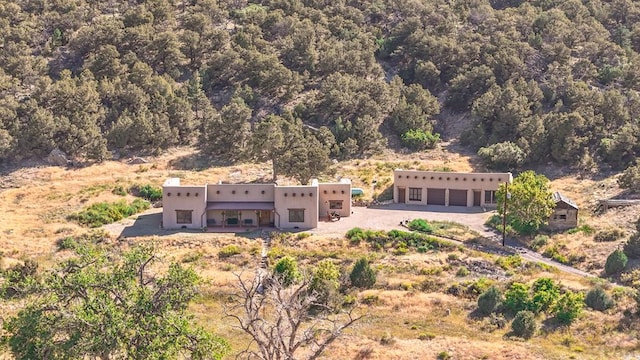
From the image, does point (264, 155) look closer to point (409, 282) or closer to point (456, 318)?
point (409, 282)

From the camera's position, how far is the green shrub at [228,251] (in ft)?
165

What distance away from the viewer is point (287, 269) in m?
45.2

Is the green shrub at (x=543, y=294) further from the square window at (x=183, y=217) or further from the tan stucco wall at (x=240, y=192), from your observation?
the square window at (x=183, y=217)

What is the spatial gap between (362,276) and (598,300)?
1457 centimetres

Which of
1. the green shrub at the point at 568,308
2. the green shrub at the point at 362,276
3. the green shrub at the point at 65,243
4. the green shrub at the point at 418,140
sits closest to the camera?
the green shrub at the point at 568,308

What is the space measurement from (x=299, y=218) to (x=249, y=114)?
66.8 ft

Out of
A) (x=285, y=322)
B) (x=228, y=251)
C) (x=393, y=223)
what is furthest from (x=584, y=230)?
(x=285, y=322)

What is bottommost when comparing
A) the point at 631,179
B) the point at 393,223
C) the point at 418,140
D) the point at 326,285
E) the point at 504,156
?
the point at 326,285

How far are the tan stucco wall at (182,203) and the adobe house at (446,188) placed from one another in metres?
18.1

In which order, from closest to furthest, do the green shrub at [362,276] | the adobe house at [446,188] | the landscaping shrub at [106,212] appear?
the green shrub at [362,276], the landscaping shrub at [106,212], the adobe house at [446,188]

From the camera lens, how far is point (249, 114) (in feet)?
239

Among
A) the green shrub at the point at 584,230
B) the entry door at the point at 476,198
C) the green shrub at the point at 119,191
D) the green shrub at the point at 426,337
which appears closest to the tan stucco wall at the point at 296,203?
the green shrub at the point at 119,191

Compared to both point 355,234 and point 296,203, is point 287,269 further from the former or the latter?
point 296,203

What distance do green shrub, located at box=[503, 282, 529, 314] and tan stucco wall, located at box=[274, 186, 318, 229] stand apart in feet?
60.5
